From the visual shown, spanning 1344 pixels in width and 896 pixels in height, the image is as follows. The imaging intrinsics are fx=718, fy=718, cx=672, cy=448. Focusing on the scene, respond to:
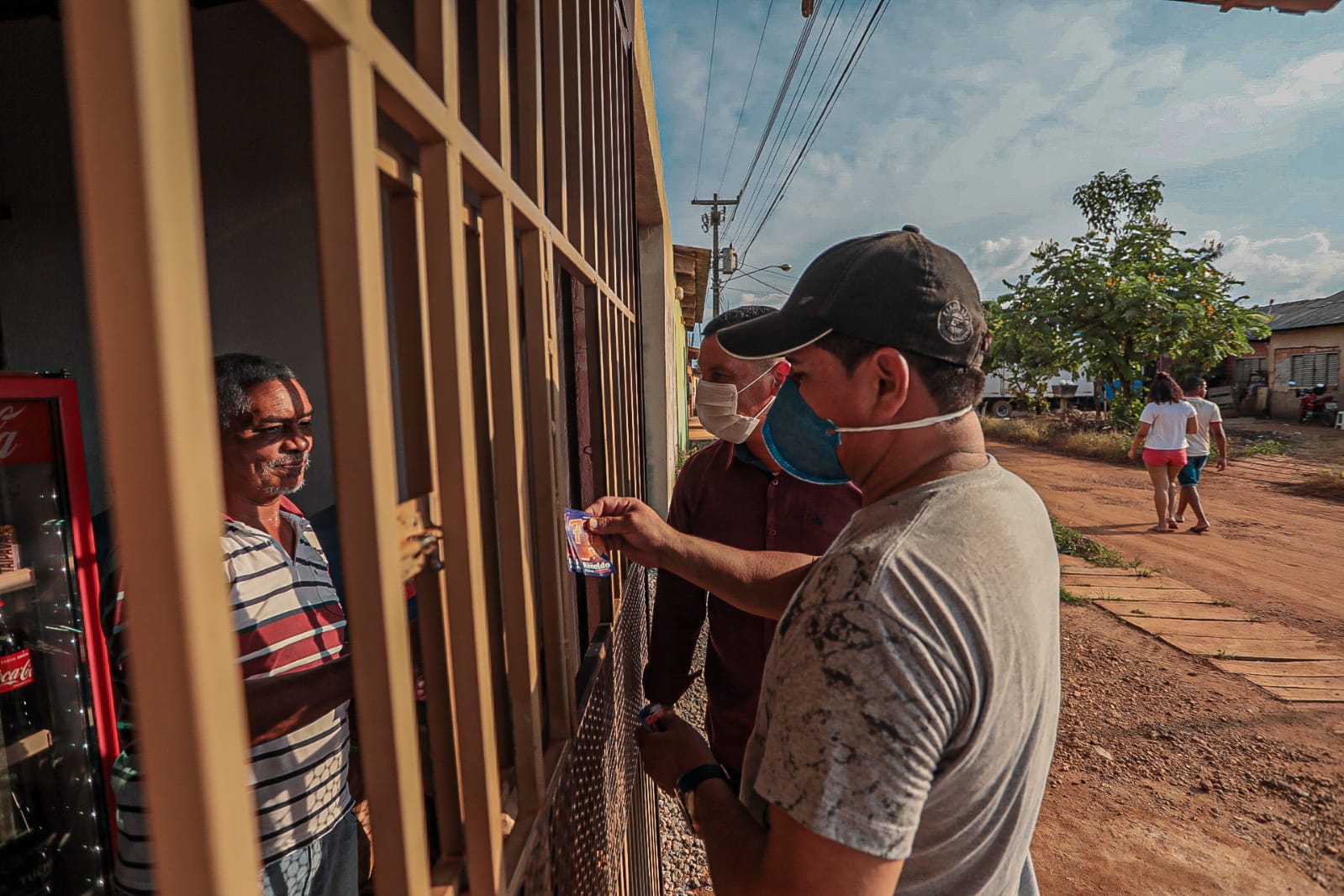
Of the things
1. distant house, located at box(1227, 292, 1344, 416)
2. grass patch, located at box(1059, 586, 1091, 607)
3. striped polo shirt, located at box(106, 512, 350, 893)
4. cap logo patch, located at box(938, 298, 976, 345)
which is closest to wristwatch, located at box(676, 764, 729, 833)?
striped polo shirt, located at box(106, 512, 350, 893)

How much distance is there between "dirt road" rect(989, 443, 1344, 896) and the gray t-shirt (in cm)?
273

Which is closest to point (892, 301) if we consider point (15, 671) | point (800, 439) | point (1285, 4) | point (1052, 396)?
point (800, 439)

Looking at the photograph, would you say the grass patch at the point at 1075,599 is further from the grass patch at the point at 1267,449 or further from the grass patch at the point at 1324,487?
the grass patch at the point at 1267,449

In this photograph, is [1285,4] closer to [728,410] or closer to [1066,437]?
[728,410]

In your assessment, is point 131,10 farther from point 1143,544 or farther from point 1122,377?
point 1122,377

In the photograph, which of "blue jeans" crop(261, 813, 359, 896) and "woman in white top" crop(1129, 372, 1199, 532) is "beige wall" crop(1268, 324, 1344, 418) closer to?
"woman in white top" crop(1129, 372, 1199, 532)

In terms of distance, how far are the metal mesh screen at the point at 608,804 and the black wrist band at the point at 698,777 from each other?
0.80ft

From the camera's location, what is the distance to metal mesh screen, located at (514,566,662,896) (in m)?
1.40

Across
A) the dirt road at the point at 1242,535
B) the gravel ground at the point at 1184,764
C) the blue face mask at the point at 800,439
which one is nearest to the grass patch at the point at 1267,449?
the dirt road at the point at 1242,535

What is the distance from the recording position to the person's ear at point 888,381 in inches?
47.1

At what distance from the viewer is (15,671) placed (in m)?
2.31

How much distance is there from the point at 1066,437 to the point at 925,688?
20.4 m

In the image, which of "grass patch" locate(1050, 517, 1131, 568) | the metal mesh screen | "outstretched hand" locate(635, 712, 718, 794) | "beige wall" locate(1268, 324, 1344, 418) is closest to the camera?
the metal mesh screen

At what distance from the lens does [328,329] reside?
2.24 feet
